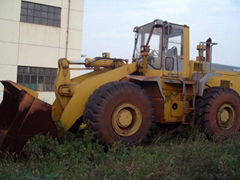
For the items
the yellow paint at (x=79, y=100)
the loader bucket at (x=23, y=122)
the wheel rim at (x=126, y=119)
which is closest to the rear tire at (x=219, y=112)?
the wheel rim at (x=126, y=119)

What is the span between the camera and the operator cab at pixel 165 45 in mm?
8922

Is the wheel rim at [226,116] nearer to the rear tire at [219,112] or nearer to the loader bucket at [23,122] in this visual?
the rear tire at [219,112]

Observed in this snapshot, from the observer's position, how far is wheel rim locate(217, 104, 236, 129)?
899 cm

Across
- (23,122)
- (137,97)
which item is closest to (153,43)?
(137,97)

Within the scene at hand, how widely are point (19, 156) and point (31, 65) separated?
1853cm

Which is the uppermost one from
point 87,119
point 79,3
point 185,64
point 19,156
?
point 79,3

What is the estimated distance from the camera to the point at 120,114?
24.5 feet

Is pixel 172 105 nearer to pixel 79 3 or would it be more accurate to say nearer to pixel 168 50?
pixel 168 50

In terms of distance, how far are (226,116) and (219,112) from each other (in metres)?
0.41

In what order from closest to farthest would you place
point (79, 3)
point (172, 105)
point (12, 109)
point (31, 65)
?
point (12, 109) → point (172, 105) → point (31, 65) → point (79, 3)

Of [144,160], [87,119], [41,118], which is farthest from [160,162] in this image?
[41,118]

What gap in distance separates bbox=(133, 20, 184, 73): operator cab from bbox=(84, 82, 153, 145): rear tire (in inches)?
57.2

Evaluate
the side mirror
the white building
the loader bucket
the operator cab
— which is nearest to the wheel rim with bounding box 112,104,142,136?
the loader bucket

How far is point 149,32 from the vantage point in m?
9.30
